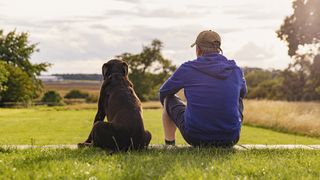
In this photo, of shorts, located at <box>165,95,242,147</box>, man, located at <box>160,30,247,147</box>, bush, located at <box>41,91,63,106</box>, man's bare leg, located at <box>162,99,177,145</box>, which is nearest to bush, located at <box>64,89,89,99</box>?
bush, located at <box>41,91,63,106</box>

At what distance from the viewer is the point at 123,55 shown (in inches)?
2601

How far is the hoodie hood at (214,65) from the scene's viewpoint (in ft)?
19.1

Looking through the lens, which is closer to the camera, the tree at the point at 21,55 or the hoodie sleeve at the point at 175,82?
the hoodie sleeve at the point at 175,82

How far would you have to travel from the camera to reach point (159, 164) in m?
4.84

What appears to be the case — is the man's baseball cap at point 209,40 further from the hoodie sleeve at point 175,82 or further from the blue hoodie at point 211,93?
the hoodie sleeve at point 175,82

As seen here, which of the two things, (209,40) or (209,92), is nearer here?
(209,92)

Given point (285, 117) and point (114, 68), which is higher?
point (114, 68)

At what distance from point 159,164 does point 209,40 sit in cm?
180

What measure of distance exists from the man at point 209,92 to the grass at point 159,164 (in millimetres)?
222

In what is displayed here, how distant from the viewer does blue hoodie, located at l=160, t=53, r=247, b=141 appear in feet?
19.1

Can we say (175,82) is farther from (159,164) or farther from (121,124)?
(159,164)

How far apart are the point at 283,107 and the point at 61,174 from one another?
2137 cm

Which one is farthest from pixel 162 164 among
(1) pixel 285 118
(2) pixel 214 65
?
(1) pixel 285 118

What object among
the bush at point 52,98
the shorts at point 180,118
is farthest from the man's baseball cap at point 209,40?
the bush at point 52,98
